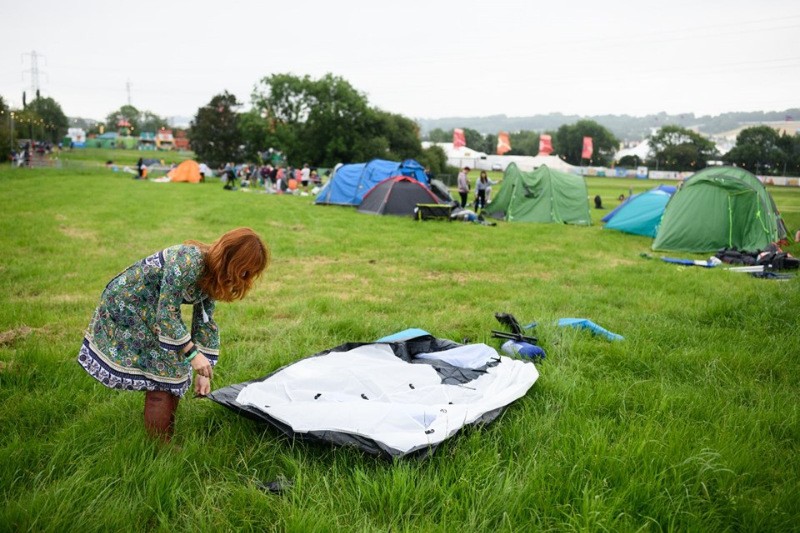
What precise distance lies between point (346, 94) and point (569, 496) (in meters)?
46.8

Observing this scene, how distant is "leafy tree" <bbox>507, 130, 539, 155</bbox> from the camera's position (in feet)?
318

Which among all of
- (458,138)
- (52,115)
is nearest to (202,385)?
(458,138)

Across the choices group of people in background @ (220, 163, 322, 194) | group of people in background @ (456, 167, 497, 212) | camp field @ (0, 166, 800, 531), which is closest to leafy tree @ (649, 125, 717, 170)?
group of people in background @ (220, 163, 322, 194)

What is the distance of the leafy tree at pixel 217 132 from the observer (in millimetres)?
44375

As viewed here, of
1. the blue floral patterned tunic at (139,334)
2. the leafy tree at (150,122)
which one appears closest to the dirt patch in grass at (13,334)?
the blue floral patterned tunic at (139,334)

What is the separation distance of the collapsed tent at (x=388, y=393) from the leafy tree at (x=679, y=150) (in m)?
69.4

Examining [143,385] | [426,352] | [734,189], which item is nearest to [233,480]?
[143,385]

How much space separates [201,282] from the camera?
2.71 metres

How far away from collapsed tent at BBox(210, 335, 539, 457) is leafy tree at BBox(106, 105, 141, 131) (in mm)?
157049

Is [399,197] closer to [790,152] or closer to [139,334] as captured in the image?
[139,334]

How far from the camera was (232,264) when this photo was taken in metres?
2.60

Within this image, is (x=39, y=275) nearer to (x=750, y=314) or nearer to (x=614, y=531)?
(x=614, y=531)

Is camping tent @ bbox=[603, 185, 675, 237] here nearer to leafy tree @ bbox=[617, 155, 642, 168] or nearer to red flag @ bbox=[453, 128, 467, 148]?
red flag @ bbox=[453, 128, 467, 148]

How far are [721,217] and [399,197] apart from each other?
8463mm
